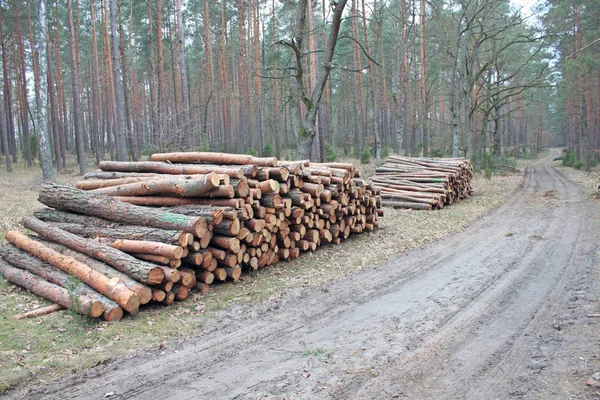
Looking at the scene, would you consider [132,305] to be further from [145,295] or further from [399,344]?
[399,344]

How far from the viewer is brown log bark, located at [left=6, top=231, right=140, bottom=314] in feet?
17.4

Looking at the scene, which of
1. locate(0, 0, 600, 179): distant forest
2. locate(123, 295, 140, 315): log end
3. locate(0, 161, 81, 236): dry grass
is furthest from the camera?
locate(0, 0, 600, 179): distant forest

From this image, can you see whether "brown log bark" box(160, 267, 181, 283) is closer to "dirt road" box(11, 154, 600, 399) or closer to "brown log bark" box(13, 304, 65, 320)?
"dirt road" box(11, 154, 600, 399)

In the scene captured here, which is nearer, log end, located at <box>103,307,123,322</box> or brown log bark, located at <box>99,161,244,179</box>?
log end, located at <box>103,307,123,322</box>

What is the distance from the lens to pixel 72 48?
2350 centimetres

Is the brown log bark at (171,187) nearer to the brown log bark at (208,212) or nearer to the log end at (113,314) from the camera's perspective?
the brown log bark at (208,212)

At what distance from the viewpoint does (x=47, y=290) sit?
5.77 meters

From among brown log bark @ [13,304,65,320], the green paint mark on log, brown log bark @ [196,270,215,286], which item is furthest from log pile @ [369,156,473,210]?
brown log bark @ [13,304,65,320]

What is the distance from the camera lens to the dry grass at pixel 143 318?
4.29 m

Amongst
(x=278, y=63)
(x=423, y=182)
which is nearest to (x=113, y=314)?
(x=423, y=182)

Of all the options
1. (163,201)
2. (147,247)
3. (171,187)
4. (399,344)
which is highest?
(171,187)

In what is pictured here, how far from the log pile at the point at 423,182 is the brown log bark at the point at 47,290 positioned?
9379 mm

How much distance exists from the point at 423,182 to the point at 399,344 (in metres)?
11.3

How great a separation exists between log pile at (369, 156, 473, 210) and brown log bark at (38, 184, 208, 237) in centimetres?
801
